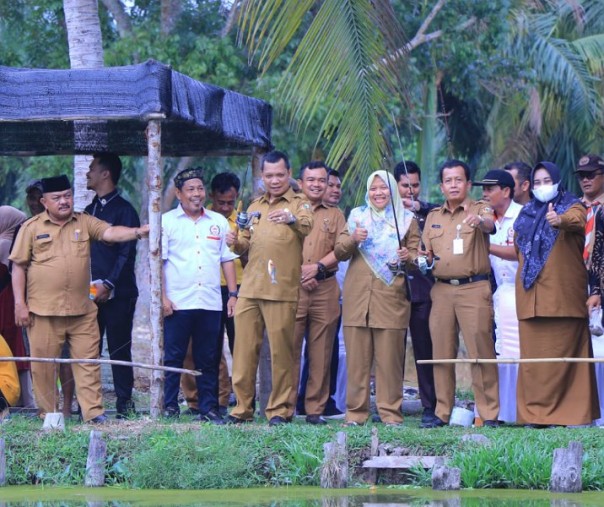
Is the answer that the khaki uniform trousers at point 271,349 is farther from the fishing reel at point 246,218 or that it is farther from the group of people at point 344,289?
the fishing reel at point 246,218

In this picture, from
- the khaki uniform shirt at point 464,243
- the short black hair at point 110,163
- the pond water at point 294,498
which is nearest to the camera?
the pond water at point 294,498

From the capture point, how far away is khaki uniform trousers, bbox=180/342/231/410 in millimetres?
10820

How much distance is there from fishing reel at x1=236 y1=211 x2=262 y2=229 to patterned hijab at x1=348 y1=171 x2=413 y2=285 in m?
0.76

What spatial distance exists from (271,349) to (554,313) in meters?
2.13

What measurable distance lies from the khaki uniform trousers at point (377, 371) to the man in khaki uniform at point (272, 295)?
1.61ft

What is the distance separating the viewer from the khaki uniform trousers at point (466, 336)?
9.56 metres

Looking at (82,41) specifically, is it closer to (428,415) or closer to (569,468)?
(428,415)

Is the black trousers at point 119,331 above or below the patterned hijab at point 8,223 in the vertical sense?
below

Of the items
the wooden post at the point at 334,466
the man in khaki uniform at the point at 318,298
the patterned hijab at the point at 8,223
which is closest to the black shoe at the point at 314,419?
the man in khaki uniform at the point at 318,298

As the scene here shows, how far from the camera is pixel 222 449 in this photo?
823cm

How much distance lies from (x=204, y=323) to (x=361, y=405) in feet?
4.68

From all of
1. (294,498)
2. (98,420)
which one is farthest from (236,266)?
(294,498)

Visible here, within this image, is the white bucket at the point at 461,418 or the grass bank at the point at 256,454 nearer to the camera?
the grass bank at the point at 256,454

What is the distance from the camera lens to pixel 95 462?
8.27 meters
